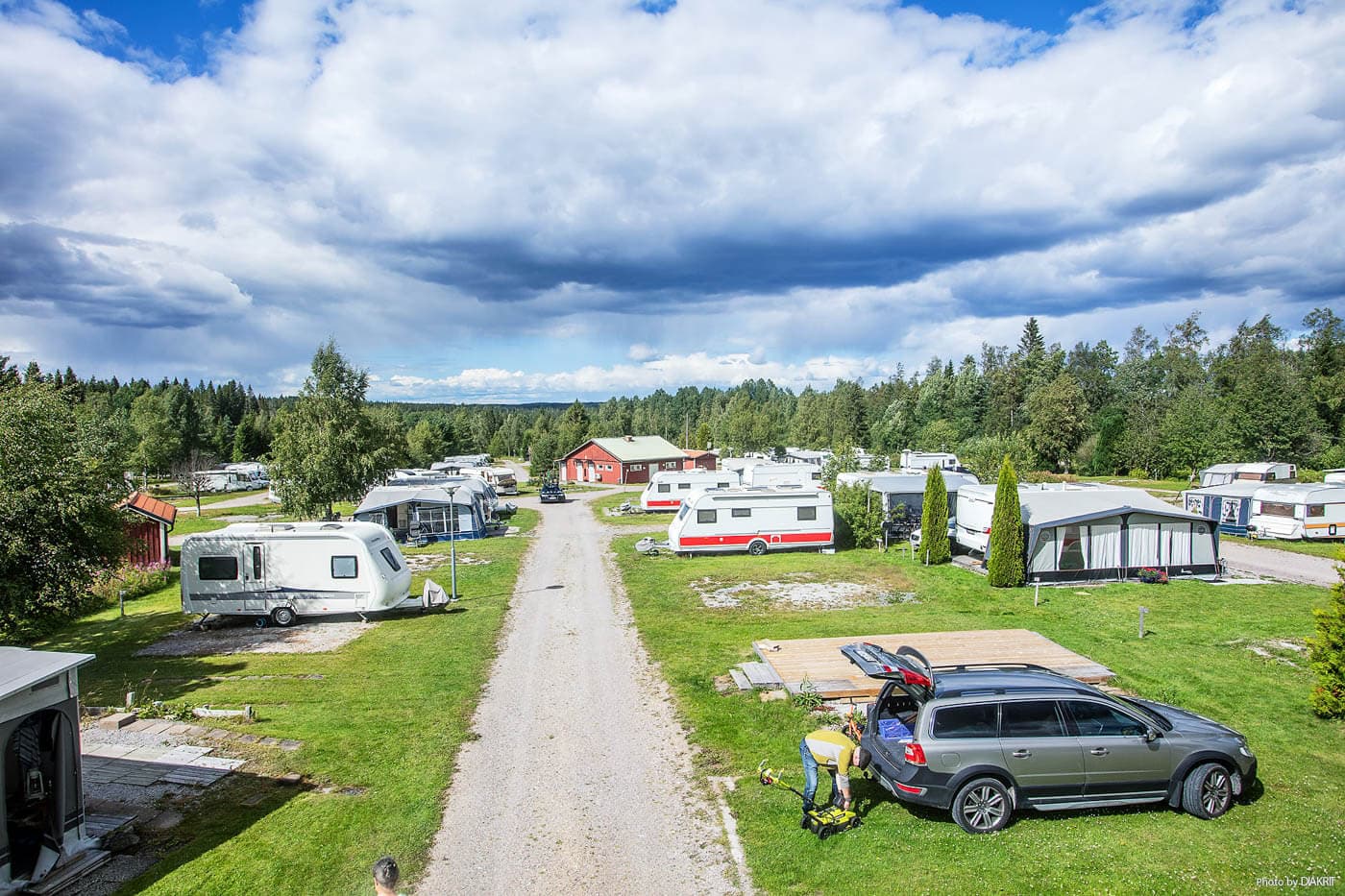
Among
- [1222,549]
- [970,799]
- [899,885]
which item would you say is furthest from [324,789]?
[1222,549]

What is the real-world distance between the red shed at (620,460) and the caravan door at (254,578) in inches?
1613

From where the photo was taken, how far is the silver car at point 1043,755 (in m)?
7.09

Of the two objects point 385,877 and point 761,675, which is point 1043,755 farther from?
point 385,877

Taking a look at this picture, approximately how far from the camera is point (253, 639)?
16.0m

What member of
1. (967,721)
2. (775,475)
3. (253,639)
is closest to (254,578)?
(253,639)

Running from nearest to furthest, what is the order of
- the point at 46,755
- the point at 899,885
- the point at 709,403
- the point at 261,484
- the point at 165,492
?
1. the point at 899,885
2. the point at 46,755
3. the point at 165,492
4. the point at 261,484
5. the point at 709,403

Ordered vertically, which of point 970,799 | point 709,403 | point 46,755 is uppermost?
point 709,403

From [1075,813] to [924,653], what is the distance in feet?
15.6

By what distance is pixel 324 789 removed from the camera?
27.6 feet

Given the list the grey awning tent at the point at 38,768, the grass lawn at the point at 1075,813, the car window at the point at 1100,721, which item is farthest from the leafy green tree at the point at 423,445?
the car window at the point at 1100,721

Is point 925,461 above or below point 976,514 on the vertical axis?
above

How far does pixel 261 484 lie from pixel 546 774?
6689 centimetres

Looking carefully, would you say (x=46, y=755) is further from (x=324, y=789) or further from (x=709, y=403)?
(x=709, y=403)

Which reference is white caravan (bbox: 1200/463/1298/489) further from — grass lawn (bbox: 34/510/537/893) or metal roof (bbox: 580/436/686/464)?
grass lawn (bbox: 34/510/537/893)
